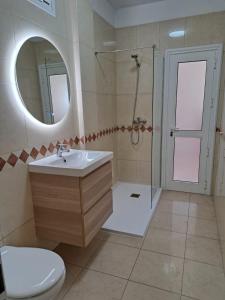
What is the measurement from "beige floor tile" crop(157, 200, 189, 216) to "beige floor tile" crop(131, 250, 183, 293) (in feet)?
2.78

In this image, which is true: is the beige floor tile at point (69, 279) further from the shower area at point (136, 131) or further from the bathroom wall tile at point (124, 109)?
the bathroom wall tile at point (124, 109)

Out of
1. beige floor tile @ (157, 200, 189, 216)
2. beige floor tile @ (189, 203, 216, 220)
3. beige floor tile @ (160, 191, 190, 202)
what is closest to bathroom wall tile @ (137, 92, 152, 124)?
beige floor tile @ (160, 191, 190, 202)

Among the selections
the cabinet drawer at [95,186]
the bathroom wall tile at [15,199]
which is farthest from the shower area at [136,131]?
the bathroom wall tile at [15,199]

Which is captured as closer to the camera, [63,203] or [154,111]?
[63,203]

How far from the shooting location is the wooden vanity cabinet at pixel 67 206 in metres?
1.55

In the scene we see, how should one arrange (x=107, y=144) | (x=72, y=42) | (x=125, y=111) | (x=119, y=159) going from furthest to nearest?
1. (x=119, y=159)
2. (x=125, y=111)
3. (x=107, y=144)
4. (x=72, y=42)

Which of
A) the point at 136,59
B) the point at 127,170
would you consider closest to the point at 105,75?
the point at 136,59

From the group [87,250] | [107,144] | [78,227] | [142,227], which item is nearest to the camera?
[78,227]

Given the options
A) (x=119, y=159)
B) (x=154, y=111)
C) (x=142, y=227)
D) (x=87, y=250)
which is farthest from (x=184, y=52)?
(x=87, y=250)

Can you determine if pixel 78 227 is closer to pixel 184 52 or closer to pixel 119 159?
pixel 119 159

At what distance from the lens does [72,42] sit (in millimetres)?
2150

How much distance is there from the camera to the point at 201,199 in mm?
2980

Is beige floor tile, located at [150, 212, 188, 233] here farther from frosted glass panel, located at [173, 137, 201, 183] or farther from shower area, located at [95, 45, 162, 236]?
frosted glass panel, located at [173, 137, 201, 183]

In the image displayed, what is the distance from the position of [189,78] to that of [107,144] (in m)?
1.53
